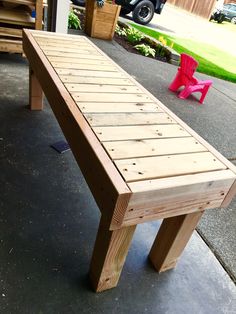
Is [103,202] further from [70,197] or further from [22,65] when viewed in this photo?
[22,65]

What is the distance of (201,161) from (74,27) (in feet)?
23.2

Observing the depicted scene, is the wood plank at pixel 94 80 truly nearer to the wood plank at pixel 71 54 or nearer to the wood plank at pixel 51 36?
the wood plank at pixel 71 54

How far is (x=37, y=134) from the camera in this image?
2889 millimetres

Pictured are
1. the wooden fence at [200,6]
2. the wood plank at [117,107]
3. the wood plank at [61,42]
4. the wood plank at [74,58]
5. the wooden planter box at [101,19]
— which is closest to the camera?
the wood plank at [117,107]

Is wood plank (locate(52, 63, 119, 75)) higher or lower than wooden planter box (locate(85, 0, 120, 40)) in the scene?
higher

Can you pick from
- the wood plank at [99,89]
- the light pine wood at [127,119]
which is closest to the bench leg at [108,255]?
the light pine wood at [127,119]

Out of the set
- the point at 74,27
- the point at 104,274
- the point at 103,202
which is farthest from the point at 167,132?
the point at 74,27

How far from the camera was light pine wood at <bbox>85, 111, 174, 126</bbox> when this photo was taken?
158cm

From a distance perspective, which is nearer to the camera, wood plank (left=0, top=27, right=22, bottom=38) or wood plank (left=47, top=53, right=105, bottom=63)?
wood plank (left=47, top=53, right=105, bottom=63)

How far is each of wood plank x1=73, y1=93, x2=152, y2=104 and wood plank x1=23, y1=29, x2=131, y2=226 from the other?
0.09 metres

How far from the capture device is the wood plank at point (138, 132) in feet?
4.79

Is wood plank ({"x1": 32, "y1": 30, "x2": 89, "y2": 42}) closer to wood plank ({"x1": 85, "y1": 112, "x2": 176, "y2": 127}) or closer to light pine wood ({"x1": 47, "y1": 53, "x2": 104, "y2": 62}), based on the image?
light pine wood ({"x1": 47, "y1": 53, "x2": 104, "y2": 62})

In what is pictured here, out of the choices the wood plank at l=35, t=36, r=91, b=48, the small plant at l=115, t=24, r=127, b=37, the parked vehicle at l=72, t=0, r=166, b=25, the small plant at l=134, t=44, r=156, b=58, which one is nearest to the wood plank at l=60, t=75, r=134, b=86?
the wood plank at l=35, t=36, r=91, b=48

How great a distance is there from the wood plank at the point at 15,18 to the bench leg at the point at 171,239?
389cm
